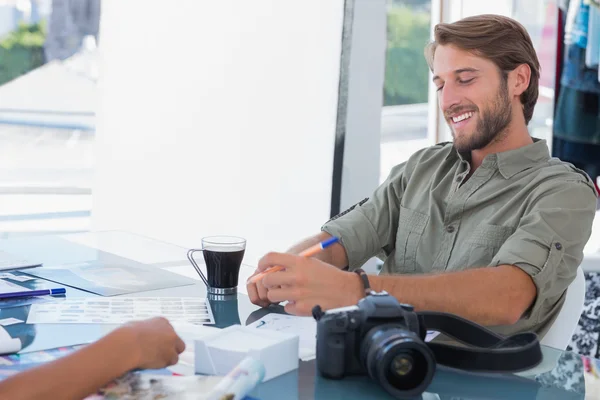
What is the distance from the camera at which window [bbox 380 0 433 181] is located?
163 inches

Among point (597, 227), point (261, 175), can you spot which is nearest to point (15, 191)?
point (261, 175)

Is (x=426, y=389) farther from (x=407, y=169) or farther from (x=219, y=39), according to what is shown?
(x=219, y=39)

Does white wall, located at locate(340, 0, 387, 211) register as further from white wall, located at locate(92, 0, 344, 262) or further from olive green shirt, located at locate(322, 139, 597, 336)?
olive green shirt, located at locate(322, 139, 597, 336)

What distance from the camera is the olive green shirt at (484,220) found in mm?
1593

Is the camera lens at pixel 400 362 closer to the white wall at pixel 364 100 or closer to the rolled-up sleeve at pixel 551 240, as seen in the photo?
the rolled-up sleeve at pixel 551 240

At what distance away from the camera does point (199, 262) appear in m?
1.79

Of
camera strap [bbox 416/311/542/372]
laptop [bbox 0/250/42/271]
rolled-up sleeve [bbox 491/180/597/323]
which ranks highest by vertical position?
rolled-up sleeve [bbox 491/180/597/323]

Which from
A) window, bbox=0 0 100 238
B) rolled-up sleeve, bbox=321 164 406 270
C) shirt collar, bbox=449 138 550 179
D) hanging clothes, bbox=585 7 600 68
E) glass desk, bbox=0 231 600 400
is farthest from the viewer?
window, bbox=0 0 100 238

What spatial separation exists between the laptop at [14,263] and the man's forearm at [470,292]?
0.79 meters

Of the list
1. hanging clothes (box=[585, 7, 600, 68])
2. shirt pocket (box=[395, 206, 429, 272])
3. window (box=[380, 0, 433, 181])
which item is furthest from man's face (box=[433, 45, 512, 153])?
window (box=[380, 0, 433, 181])

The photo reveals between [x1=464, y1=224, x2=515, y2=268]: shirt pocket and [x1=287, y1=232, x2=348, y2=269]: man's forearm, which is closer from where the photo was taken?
[x1=464, y1=224, x2=515, y2=268]: shirt pocket

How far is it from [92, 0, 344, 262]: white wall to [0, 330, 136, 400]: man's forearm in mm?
2595

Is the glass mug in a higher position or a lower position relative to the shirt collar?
lower

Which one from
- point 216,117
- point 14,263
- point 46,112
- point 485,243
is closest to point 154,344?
point 14,263
